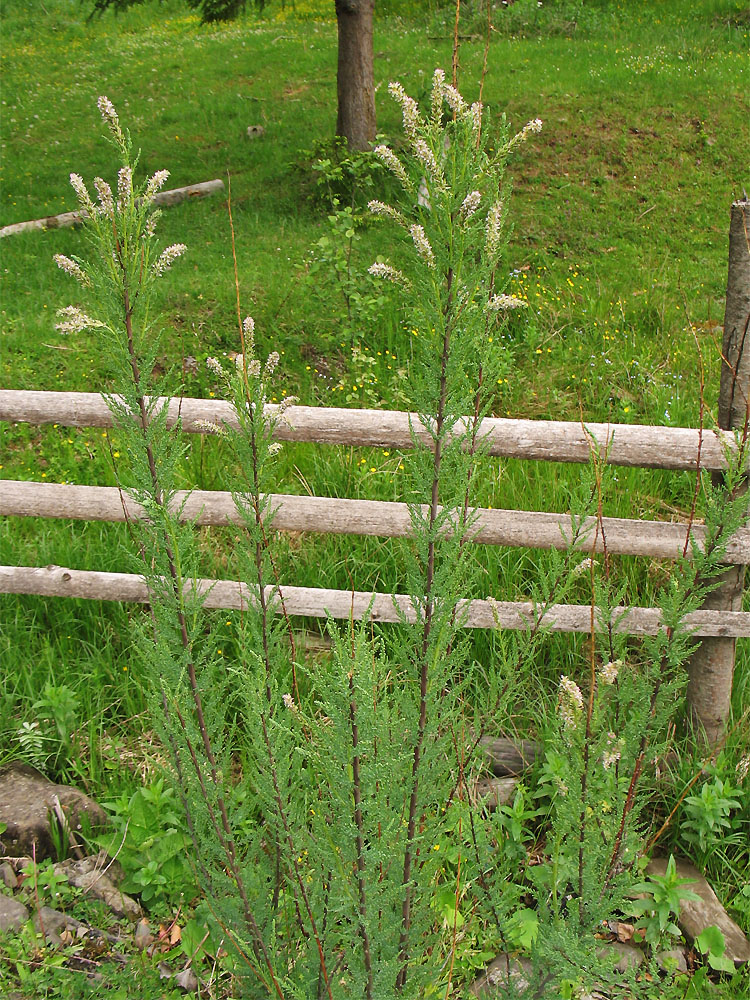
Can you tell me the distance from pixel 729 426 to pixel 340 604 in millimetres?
1559

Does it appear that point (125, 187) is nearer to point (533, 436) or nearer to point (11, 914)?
point (533, 436)

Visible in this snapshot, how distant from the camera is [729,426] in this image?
2.90 metres

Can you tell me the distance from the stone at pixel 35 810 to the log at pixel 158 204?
6811 mm

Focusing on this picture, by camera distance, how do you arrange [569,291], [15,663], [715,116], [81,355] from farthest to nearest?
1. [715,116]
2. [569,291]
3. [81,355]
4. [15,663]

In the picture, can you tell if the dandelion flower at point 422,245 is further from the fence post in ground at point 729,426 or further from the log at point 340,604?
the log at point 340,604

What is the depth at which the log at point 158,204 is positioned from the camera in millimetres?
8578

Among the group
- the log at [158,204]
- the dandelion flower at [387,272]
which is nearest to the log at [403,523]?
the dandelion flower at [387,272]

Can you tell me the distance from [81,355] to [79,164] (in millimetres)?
5646

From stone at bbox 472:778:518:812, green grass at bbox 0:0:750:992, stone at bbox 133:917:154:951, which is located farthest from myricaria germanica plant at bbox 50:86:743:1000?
stone at bbox 472:778:518:812

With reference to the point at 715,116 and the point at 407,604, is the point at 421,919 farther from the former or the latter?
the point at 715,116

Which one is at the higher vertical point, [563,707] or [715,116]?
[715,116]

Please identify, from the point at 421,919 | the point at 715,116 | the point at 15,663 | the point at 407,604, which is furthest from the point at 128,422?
the point at 715,116

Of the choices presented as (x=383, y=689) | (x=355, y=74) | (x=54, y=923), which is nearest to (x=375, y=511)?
(x=383, y=689)

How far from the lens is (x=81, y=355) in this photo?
6.08 metres
